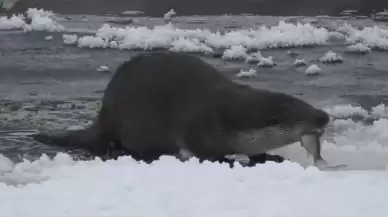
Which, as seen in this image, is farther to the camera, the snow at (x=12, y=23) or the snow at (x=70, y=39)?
the snow at (x=12, y=23)

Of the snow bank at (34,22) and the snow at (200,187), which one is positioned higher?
the snow at (200,187)

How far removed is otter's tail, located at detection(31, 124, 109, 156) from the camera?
5.05m

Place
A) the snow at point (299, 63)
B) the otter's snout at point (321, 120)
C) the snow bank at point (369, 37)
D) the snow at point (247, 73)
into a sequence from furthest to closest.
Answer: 1. the snow bank at point (369, 37)
2. the snow at point (299, 63)
3. the snow at point (247, 73)
4. the otter's snout at point (321, 120)

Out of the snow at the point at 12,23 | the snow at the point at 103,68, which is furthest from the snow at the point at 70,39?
the snow at the point at 103,68

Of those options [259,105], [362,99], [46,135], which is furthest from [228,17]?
[259,105]

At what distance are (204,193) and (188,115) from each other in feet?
4.51

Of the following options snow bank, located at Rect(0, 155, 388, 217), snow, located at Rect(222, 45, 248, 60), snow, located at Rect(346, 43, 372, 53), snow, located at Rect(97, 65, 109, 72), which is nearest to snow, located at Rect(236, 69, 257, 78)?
snow, located at Rect(222, 45, 248, 60)

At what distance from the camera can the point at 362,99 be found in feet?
22.5

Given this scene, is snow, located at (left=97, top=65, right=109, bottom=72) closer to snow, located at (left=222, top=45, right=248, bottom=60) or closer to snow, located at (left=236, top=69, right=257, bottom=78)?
snow, located at (left=222, top=45, right=248, bottom=60)

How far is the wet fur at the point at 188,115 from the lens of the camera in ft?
A: 13.7

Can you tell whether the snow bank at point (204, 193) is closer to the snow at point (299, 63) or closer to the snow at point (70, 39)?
the snow at point (299, 63)

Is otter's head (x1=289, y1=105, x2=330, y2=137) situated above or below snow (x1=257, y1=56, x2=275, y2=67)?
above

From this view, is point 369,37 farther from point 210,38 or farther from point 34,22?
point 34,22

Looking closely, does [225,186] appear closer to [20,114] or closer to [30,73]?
[20,114]
